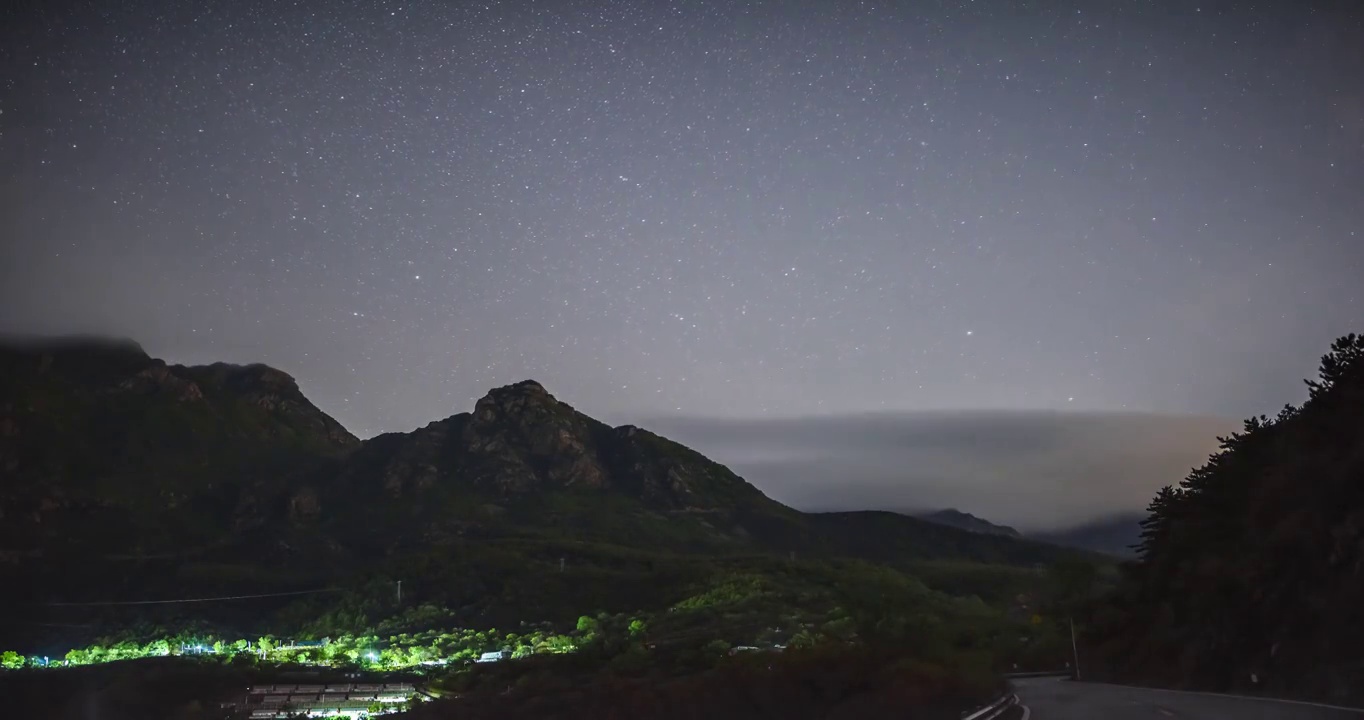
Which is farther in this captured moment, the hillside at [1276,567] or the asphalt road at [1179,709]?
the hillside at [1276,567]

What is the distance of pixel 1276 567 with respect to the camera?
34.7 metres

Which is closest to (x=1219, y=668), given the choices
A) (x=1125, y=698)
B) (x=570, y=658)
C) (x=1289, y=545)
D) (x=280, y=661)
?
(x=1289, y=545)

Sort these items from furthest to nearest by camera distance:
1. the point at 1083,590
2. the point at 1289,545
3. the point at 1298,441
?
the point at 1083,590 < the point at 1298,441 < the point at 1289,545

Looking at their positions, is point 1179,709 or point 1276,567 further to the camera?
point 1276,567

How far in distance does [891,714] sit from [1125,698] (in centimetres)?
1216

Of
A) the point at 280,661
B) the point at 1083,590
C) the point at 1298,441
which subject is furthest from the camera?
the point at 280,661

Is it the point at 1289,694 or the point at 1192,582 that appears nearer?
the point at 1289,694

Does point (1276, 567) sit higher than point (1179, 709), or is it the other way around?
point (1276, 567)

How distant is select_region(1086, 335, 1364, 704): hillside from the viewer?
94.0 feet

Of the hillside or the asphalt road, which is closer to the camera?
the asphalt road

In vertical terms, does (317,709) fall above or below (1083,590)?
below

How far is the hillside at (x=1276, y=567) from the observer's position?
28656mm

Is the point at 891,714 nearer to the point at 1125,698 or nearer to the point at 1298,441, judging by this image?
the point at 1125,698

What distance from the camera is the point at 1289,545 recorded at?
34.2m
